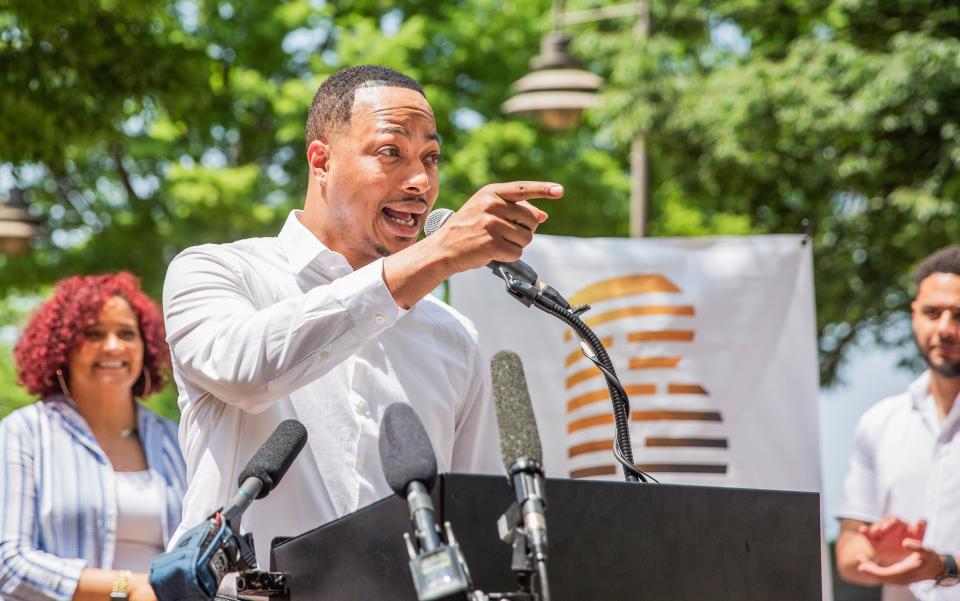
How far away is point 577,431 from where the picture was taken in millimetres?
5656

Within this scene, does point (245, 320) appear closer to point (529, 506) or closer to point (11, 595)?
point (529, 506)

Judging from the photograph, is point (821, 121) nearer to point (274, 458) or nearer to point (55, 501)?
point (55, 501)

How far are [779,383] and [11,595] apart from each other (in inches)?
135

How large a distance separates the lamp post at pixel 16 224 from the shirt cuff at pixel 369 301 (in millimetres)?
11573

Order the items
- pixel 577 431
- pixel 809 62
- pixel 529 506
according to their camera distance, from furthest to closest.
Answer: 1. pixel 809 62
2. pixel 577 431
3. pixel 529 506

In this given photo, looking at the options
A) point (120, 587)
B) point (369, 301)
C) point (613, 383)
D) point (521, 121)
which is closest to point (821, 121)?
point (521, 121)

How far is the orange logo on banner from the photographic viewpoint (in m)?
5.62

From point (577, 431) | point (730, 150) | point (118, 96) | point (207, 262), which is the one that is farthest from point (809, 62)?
point (207, 262)

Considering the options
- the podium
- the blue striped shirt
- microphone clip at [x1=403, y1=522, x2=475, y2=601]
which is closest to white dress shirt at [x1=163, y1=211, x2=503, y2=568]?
the podium

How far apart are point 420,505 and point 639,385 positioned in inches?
161

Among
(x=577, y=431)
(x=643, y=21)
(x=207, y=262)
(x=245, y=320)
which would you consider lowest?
(x=245, y=320)

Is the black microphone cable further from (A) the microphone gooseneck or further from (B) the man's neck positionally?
(B) the man's neck

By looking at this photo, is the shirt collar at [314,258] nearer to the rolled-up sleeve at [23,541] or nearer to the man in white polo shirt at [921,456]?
the rolled-up sleeve at [23,541]

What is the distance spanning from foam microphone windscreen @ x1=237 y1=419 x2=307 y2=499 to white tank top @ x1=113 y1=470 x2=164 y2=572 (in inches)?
104
